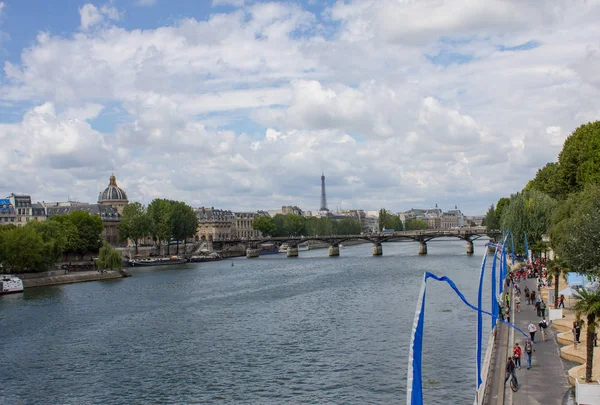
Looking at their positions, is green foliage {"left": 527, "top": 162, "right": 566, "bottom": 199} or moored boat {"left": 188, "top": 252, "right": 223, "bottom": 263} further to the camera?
moored boat {"left": 188, "top": 252, "right": 223, "bottom": 263}

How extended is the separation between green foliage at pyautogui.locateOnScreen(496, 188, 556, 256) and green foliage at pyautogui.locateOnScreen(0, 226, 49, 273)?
193 feet

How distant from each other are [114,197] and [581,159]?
137 metres

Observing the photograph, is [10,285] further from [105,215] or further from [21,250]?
[105,215]

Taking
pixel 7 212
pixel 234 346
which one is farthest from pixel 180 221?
pixel 234 346

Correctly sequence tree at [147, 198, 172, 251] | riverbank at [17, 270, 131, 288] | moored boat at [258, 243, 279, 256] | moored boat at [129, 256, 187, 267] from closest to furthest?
riverbank at [17, 270, 131, 288]
moored boat at [129, 256, 187, 267]
tree at [147, 198, 172, 251]
moored boat at [258, 243, 279, 256]

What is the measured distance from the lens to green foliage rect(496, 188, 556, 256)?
7681cm

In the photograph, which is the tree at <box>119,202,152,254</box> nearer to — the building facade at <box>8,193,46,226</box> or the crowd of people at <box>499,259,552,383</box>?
the building facade at <box>8,193,46,226</box>

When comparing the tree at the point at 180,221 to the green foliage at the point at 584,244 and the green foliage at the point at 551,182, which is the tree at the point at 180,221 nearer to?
the green foliage at the point at 551,182

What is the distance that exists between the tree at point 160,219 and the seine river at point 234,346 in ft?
223

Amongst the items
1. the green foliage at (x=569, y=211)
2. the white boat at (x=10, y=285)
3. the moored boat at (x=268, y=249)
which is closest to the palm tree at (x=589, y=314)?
the green foliage at (x=569, y=211)

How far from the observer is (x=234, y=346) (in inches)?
1620

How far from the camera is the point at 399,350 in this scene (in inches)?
1483

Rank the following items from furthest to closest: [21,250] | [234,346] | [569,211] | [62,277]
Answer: [62,277], [21,250], [569,211], [234,346]

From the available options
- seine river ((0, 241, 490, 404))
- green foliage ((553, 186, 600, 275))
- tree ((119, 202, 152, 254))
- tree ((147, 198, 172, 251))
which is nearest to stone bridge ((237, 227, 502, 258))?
tree ((147, 198, 172, 251))
